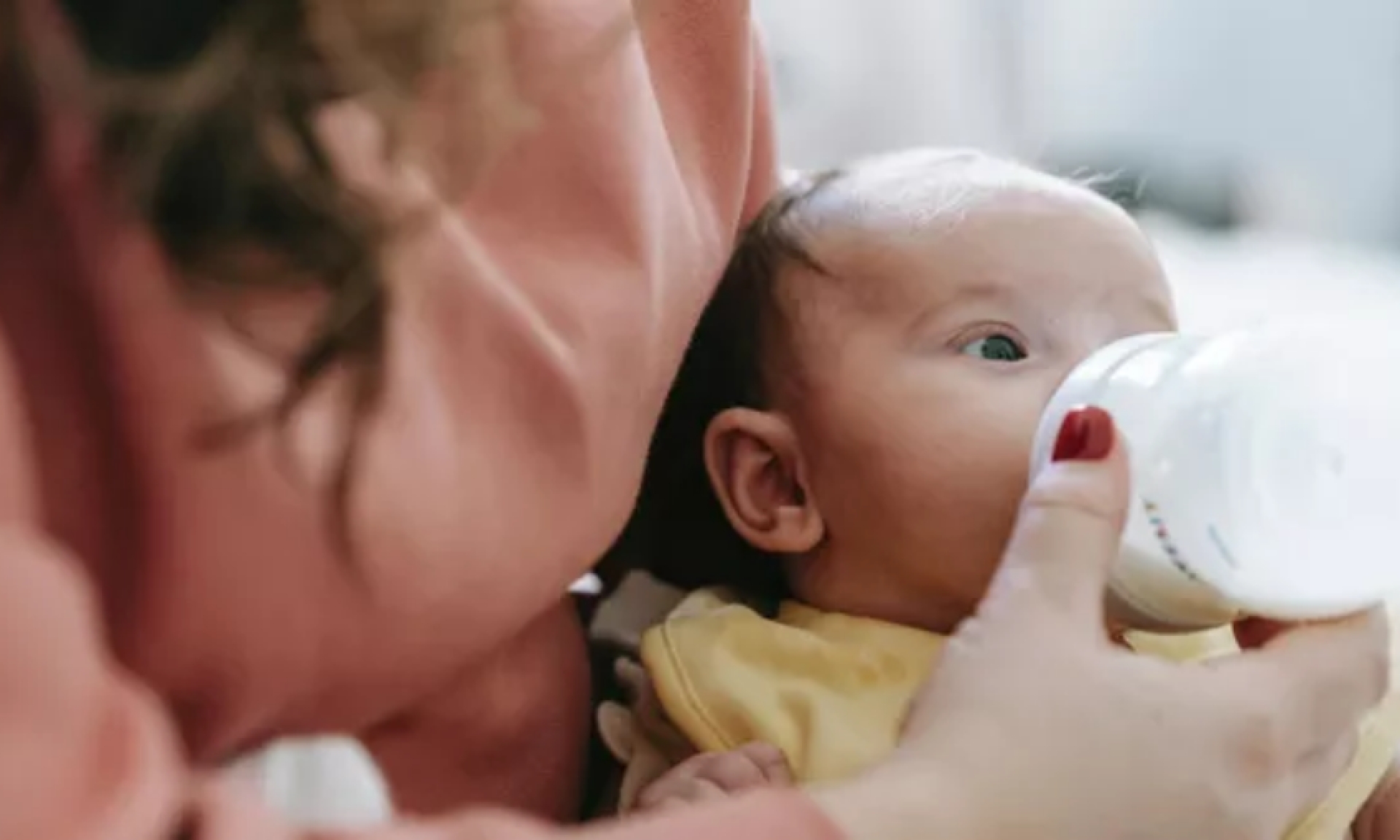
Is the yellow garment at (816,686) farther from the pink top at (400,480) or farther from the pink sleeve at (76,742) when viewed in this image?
the pink sleeve at (76,742)

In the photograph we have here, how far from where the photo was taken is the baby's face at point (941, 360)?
2.65 ft

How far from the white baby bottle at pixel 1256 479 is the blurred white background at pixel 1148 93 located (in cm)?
130

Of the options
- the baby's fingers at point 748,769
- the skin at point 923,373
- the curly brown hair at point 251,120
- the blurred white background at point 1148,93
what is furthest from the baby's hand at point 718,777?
the blurred white background at point 1148,93

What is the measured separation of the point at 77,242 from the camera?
511 mm

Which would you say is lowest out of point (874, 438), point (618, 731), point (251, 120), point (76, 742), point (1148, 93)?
point (1148, 93)

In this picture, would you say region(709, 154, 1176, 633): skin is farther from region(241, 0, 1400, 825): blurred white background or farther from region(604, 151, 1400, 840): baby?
region(241, 0, 1400, 825): blurred white background

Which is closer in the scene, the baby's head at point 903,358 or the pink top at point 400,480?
the pink top at point 400,480

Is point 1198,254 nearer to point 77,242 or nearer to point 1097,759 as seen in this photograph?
point 1097,759

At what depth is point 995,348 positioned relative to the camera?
2.73 feet

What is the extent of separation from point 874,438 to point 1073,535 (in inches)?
6.2

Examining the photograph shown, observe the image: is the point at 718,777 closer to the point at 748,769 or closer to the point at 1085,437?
the point at 748,769

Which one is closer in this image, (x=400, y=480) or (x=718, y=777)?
(x=400, y=480)

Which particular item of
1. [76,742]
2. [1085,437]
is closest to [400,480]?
[76,742]

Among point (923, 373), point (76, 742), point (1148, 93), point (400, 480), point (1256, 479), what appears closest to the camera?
point (76, 742)
